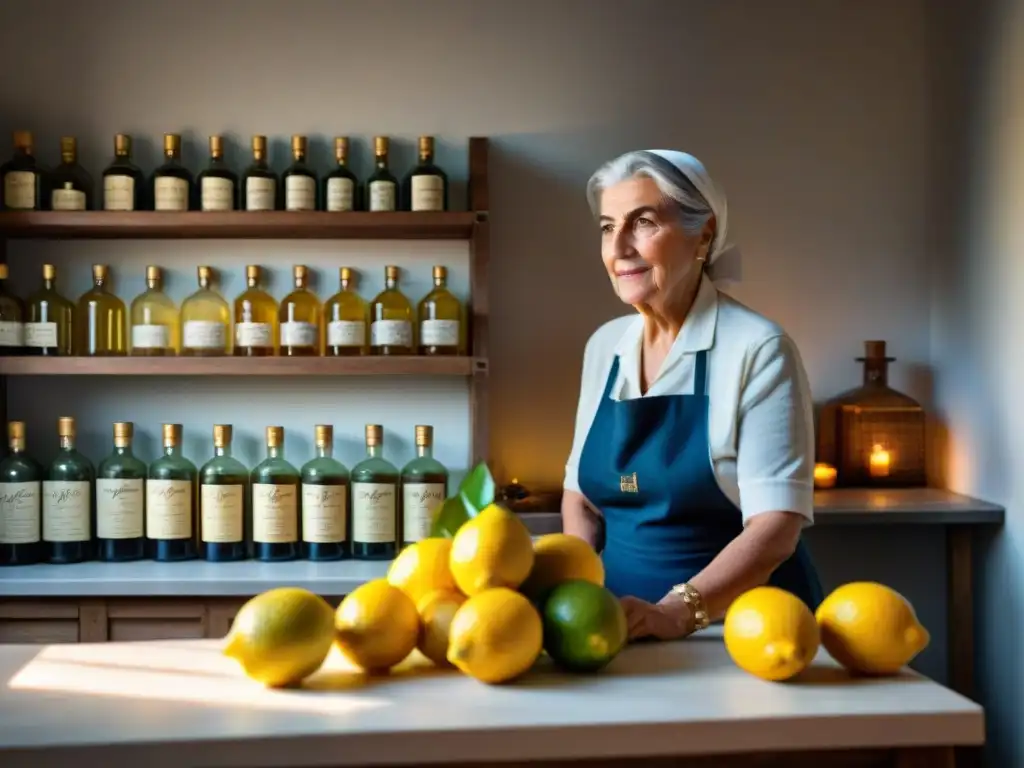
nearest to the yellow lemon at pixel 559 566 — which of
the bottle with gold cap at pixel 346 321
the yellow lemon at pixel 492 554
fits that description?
the yellow lemon at pixel 492 554

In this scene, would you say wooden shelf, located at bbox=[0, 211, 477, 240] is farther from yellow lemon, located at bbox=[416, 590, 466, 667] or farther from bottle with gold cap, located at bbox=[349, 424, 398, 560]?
yellow lemon, located at bbox=[416, 590, 466, 667]

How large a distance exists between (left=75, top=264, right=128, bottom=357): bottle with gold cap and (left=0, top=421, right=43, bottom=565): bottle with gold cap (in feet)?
0.74

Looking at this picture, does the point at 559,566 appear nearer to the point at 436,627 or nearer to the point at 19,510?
the point at 436,627

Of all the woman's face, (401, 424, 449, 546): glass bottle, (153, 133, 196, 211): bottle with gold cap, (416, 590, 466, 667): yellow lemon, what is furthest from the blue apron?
(153, 133, 196, 211): bottle with gold cap

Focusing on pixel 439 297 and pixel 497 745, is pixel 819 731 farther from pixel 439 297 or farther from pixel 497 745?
pixel 439 297

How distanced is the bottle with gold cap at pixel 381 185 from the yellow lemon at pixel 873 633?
1.35m

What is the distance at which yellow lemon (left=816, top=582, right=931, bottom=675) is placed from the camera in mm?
878

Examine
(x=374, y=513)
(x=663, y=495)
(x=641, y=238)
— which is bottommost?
(x=374, y=513)

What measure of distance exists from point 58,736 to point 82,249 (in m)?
1.64

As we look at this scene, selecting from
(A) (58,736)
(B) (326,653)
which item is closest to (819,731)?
(B) (326,653)

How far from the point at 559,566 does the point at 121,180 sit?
1.44 m

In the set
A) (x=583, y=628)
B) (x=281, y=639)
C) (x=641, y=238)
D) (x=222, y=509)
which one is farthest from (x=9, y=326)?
(x=583, y=628)

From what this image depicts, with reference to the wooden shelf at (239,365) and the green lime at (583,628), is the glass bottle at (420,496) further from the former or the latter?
the green lime at (583,628)

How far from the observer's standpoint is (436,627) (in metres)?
0.90
